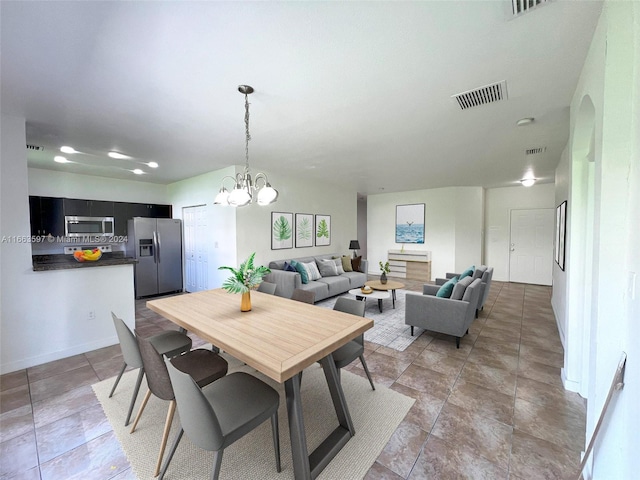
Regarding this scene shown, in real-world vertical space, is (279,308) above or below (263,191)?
below

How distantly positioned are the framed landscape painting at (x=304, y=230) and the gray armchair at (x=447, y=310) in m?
2.94

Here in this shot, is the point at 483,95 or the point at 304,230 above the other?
the point at 483,95

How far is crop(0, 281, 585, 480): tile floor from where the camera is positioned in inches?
61.6

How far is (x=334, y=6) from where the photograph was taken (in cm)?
130

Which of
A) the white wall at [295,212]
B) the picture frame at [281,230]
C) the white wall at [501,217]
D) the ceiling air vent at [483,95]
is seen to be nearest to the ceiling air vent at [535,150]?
the ceiling air vent at [483,95]

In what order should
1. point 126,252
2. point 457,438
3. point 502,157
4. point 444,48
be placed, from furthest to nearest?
point 126,252, point 502,157, point 457,438, point 444,48

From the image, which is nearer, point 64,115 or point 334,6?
point 334,6

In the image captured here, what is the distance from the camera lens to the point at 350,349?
7.03ft

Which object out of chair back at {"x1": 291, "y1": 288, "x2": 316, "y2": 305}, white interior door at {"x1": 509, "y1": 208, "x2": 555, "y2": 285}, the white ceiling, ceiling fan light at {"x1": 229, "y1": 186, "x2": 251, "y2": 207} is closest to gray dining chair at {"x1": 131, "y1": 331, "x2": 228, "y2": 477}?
chair back at {"x1": 291, "y1": 288, "x2": 316, "y2": 305}

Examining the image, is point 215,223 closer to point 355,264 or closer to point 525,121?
point 355,264

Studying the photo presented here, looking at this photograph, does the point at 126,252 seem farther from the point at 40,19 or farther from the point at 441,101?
the point at 441,101

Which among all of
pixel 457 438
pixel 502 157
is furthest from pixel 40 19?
pixel 502 157

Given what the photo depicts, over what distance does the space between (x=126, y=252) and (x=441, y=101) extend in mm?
6273

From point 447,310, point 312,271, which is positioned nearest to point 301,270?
point 312,271
